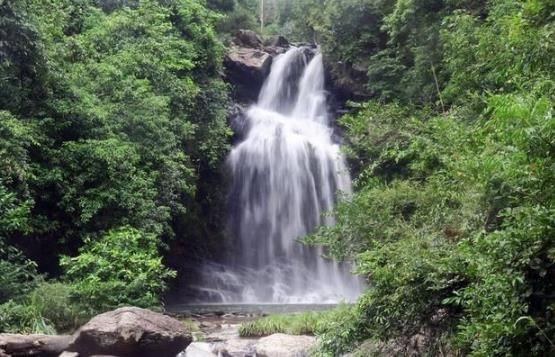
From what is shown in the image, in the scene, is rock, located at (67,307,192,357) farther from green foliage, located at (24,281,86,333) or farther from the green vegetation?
green foliage, located at (24,281,86,333)

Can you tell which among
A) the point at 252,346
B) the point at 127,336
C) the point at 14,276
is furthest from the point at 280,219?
the point at 127,336

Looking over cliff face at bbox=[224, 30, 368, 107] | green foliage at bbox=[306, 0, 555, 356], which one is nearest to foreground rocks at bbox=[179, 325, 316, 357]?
green foliage at bbox=[306, 0, 555, 356]

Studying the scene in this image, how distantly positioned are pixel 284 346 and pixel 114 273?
348 cm

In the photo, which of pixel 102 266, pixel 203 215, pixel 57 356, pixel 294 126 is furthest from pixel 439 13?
pixel 57 356

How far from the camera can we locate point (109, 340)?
827 centimetres

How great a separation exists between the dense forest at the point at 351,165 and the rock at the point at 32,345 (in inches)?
33.8

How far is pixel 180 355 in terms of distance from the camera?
9602 millimetres

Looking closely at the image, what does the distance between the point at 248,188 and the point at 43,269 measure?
9.83 metres

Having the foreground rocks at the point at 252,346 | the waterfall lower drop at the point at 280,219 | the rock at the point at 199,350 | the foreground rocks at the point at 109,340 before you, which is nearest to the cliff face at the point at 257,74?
the waterfall lower drop at the point at 280,219

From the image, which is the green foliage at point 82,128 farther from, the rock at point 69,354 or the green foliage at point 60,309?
the rock at point 69,354

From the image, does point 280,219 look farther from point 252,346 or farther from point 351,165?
point 252,346

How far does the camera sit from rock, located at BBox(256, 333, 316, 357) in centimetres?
1018

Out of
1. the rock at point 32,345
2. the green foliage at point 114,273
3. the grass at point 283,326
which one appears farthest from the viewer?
the grass at point 283,326

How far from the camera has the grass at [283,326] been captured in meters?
12.2
